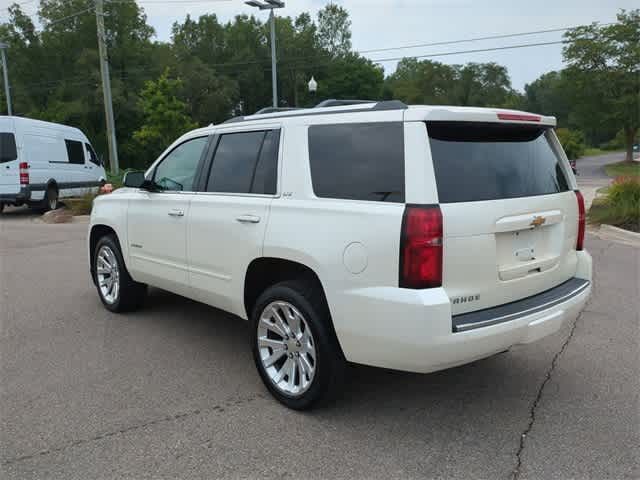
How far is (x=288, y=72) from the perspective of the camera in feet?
219

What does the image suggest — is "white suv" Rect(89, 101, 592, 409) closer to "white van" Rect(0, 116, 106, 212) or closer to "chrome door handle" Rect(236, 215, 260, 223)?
"chrome door handle" Rect(236, 215, 260, 223)

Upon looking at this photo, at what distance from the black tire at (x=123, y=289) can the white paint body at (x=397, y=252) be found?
6.09 feet

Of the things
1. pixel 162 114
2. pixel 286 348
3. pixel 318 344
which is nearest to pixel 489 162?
pixel 318 344

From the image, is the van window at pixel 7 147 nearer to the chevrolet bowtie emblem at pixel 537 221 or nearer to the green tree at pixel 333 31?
the chevrolet bowtie emblem at pixel 537 221

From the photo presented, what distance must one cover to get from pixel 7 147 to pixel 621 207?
47.6ft

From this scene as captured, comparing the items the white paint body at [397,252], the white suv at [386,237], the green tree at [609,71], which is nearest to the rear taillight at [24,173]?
the white suv at [386,237]

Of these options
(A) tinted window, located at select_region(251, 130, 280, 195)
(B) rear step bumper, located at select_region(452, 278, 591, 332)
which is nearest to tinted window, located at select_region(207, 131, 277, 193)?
(A) tinted window, located at select_region(251, 130, 280, 195)

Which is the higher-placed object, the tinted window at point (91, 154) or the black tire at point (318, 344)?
the tinted window at point (91, 154)

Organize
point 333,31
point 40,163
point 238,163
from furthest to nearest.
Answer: point 333,31
point 40,163
point 238,163

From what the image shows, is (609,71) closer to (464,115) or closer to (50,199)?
(50,199)

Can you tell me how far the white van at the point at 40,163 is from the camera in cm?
1389

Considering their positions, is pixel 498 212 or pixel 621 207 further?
pixel 621 207

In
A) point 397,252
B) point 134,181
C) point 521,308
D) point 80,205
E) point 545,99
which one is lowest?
point 80,205

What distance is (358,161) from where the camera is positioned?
3.23 m
